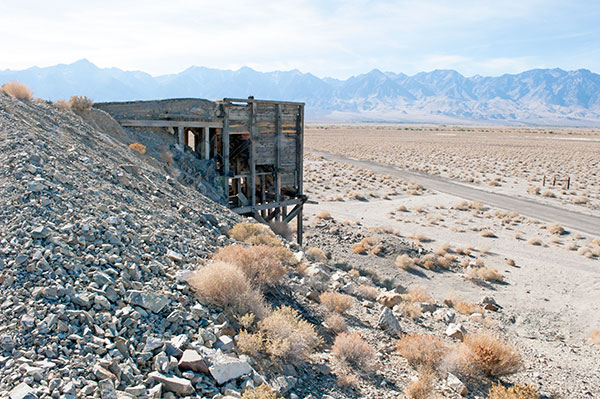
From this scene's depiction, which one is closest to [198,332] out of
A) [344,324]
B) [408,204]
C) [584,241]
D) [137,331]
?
[137,331]

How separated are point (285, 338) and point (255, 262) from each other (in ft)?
6.04

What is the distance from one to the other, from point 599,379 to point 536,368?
107cm

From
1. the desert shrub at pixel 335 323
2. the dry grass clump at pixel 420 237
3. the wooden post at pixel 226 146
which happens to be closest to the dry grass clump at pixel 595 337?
the desert shrub at pixel 335 323

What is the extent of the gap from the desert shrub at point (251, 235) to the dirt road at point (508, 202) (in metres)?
21.7

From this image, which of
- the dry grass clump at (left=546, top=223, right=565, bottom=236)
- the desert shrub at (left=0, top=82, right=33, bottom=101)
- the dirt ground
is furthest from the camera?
the dry grass clump at (left=546, top=223, right=565, bottom=236)

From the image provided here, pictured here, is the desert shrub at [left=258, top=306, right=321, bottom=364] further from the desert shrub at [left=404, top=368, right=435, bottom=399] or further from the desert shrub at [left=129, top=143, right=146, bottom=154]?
the desert shrub at [left=129, top=143, right=146, bottom=154]

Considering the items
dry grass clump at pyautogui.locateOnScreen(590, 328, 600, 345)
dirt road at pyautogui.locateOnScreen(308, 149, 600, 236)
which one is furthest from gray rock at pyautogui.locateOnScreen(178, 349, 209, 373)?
dirt road at pyautogui.locateOnScreen(308, 149, 600, 236)

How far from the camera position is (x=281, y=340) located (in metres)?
5.92

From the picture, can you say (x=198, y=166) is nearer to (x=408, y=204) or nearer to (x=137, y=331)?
(x=137, y=331)

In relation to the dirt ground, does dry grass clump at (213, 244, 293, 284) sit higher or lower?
higher

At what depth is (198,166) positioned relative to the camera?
14.9 metres

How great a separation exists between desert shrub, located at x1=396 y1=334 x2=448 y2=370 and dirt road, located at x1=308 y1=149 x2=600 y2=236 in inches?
861

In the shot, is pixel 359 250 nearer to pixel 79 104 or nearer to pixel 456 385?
pixel 79 104

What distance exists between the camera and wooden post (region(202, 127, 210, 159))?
1516 cm
